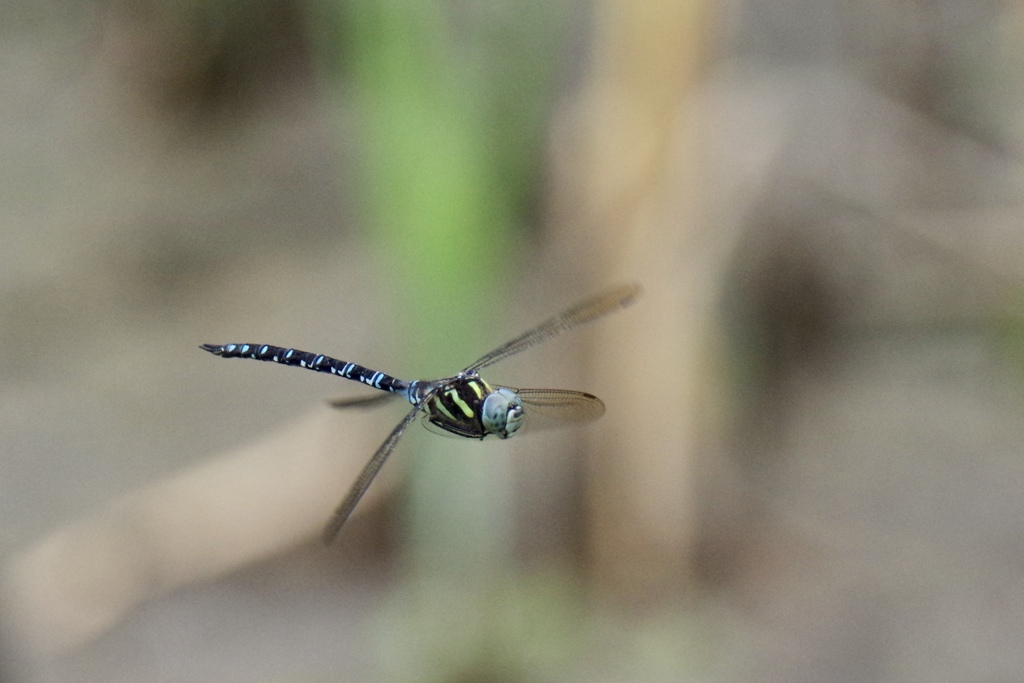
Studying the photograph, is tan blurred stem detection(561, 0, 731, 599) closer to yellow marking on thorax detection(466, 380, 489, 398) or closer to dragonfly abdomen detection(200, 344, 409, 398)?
dragonfly abdomen detection(200, 344, 409, 398)

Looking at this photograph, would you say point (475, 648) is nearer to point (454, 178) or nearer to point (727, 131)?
point (454, 178)

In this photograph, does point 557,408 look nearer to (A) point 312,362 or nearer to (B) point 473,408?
(B) point 473,408

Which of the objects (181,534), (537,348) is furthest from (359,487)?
(537,348)

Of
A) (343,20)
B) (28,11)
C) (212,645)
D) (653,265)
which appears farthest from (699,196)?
(28,11)

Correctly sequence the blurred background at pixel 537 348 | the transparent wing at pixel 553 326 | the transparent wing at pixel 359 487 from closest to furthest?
1. the transparent wing at pixel 359 487
2. the transparent wing at pixel 553 326
3. the blurred background at pixel 537 348

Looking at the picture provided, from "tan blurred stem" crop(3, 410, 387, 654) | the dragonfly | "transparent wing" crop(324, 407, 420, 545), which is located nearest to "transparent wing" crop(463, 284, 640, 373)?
the dragonfly

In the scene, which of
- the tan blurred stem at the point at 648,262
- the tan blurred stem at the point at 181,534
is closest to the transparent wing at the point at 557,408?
the tan blurred stem at the point at 648,262

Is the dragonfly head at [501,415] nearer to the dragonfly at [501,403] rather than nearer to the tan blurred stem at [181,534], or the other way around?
the dragonfly at [501,403]
